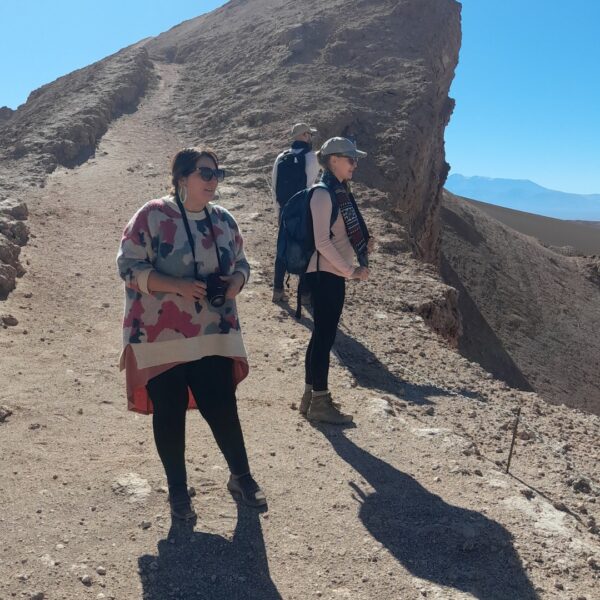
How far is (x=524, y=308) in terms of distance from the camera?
78.1ft

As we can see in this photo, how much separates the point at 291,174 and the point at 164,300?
4.25 meters

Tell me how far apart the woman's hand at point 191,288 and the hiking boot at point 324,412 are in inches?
79.0

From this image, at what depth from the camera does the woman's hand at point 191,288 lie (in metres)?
3.24

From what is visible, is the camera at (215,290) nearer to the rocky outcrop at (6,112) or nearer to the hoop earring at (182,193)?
the hoop earring at (182,193)

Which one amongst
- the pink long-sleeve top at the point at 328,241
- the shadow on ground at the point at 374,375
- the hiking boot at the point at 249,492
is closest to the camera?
the hiking boot at the point at 249,492

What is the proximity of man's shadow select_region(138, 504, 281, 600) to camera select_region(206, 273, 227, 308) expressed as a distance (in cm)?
122

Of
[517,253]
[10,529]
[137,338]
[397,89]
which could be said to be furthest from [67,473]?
[517,253]

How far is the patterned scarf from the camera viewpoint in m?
4.62

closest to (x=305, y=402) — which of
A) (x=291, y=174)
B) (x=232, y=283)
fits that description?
(x=232, y=283)

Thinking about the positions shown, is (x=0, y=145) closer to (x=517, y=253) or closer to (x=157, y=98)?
(x=157, y=98)

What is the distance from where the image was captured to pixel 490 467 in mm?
4695

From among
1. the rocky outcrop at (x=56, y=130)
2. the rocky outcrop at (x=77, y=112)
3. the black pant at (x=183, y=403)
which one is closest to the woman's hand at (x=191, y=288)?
the black pant at (x=183, y=403)

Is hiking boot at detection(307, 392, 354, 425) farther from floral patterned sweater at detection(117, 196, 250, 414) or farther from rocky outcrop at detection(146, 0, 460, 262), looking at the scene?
rocky outcrop at detection(146, 0, 460, 262)

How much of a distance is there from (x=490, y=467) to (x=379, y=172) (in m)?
12.1
